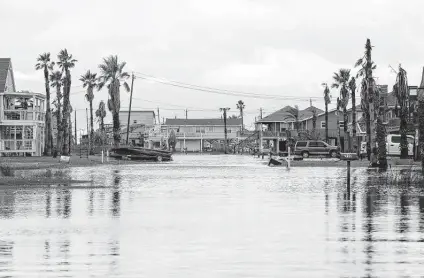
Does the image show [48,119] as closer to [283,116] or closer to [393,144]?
[393,144]

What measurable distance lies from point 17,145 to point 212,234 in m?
79.0

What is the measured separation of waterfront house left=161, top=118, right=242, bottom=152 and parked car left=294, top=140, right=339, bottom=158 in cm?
8805

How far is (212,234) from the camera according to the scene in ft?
48.5

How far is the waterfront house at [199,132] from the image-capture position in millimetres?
170250

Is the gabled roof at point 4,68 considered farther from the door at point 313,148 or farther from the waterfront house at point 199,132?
the waterfront house at point 199,132

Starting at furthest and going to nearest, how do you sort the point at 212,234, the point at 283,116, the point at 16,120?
the point at 283,116 → the point at 16,120 → the point at 212,234

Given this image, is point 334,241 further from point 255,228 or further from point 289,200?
point 289,200

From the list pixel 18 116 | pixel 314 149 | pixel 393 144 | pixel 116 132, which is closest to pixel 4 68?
pixel 18 116

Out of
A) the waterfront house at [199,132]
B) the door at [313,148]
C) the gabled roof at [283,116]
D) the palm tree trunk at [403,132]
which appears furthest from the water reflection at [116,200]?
the waterfront house at [199,132]

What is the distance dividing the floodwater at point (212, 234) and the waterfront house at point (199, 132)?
143610 millimetres

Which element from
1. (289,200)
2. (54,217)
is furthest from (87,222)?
(289,200)

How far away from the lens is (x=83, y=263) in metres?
11.2

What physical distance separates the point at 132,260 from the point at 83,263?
0.71 metres

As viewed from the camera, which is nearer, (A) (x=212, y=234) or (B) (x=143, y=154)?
(A) (x=212, y=234)
